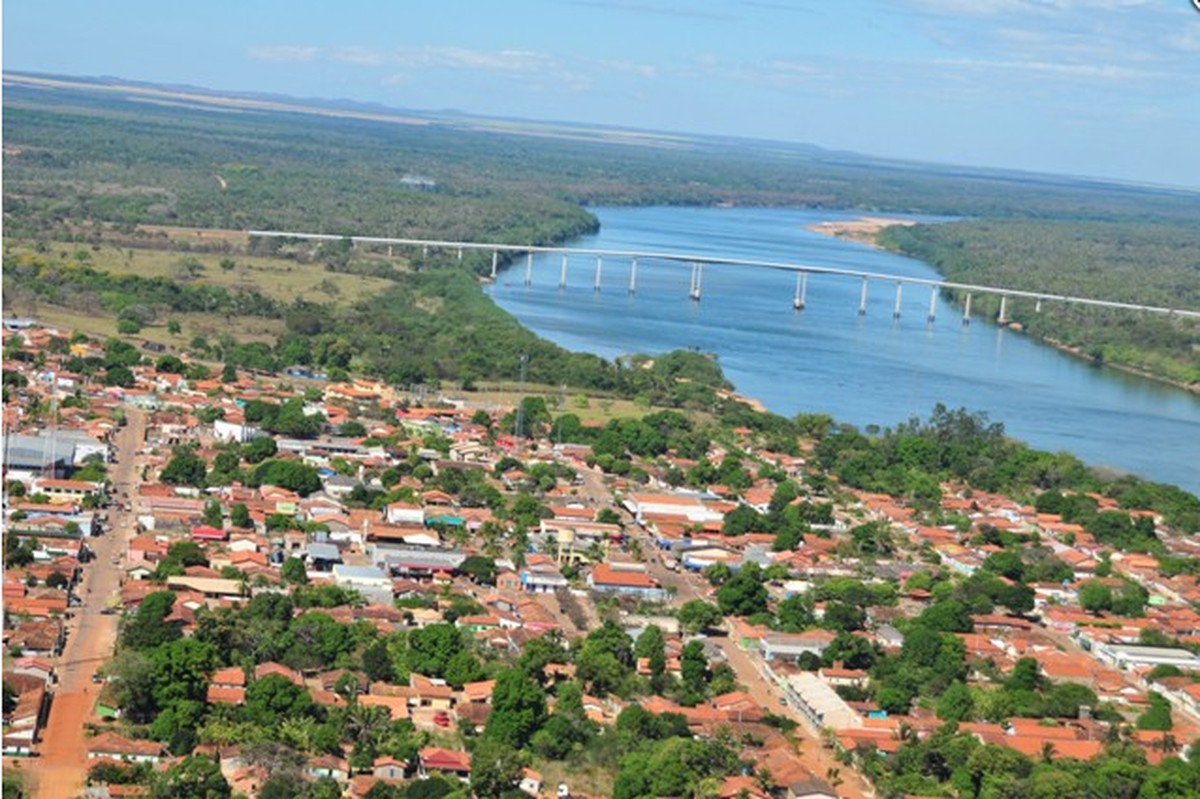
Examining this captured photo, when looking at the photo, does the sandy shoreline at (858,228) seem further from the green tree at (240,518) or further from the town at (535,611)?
the green tree at (240,518)

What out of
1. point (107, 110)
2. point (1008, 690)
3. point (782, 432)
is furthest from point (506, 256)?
point (107, 110)

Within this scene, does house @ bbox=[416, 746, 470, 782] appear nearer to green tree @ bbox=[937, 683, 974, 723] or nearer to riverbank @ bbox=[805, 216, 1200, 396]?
green tree @ bbox=[937, 683, 974, 723]

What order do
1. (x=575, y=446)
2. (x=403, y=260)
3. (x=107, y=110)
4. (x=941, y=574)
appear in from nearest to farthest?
(x=941, y=574), (x=575, y=446), (x=403, y=260), (x=107, y=110)

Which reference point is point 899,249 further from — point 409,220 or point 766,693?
point 766,693

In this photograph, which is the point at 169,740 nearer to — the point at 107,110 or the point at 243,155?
the point at 243,155

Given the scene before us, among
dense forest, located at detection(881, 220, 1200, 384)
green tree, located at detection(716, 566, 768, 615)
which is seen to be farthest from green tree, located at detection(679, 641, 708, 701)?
dense forest, located at detection(881, 220, 1200, 384)

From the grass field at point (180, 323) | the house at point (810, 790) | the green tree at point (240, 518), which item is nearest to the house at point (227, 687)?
the house at point (810, 790)
